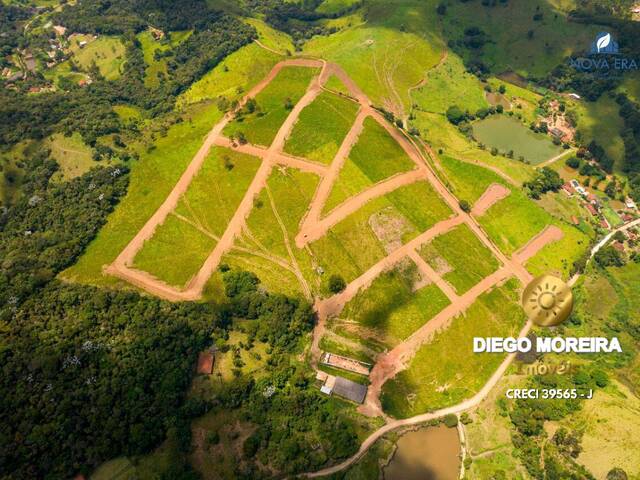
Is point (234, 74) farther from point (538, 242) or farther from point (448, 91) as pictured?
point (538, 242)

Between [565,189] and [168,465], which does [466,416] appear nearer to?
[168,465]

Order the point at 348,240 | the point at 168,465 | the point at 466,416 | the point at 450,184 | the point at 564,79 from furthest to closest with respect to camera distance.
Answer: the point at 564,79 → the point at 450,184 → the point at 348,240 → the point at 466,416 → the point at 168,465

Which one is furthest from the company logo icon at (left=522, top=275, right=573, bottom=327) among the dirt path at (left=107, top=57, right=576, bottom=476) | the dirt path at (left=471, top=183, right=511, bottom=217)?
the dirt path at (left=471, top=183, right=511, bottom=217)

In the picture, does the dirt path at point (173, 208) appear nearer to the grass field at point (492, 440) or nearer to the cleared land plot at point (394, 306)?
the cleared land plot at point (394, 306)

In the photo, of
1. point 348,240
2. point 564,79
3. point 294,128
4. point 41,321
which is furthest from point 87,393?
point 564,79

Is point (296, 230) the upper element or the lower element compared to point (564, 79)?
lower

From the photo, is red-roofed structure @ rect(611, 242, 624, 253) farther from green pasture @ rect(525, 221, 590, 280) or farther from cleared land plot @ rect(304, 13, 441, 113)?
cleared land plot @ rect(304, 13, 441, 113)
